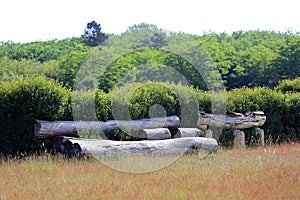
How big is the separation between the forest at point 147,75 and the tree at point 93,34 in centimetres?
17

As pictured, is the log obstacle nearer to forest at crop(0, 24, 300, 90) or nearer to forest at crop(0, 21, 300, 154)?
forest at crop(0, 21, 300, 154)

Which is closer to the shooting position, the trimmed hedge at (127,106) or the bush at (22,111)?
the bush at (22,111)

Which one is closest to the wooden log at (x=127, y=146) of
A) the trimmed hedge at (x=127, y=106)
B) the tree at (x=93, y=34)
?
the trimmed hedge at (x=127, y=106)

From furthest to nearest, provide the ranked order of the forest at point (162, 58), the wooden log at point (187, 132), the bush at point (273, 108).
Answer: the forest at point (162, 58)
the bush at point (273, 108)
the wooden log at point (187, 132)

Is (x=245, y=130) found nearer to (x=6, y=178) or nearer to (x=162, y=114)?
(x=162, y=114)

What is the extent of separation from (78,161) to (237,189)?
4.82 m

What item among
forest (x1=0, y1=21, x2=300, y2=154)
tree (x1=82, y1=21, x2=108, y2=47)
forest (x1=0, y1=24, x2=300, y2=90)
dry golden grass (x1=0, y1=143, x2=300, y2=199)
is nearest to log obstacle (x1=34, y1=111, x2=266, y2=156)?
forest (x1=0, y1=21, x2=300, y2=154)

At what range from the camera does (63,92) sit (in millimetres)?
14766

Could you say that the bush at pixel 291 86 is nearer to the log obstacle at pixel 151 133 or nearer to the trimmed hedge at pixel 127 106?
the trimmed hedge at pixel 127 106

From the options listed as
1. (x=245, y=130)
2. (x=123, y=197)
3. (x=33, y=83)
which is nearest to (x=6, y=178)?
(x=123, y=197)

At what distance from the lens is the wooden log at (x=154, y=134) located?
49.5 feet

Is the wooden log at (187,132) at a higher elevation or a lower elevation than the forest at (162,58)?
lower

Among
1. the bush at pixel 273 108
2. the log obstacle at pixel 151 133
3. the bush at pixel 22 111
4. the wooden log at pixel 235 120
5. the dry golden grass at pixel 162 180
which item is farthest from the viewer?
the bush at pixel 273 108

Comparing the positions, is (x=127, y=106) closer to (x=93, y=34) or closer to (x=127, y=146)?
(x=127, y=146)
